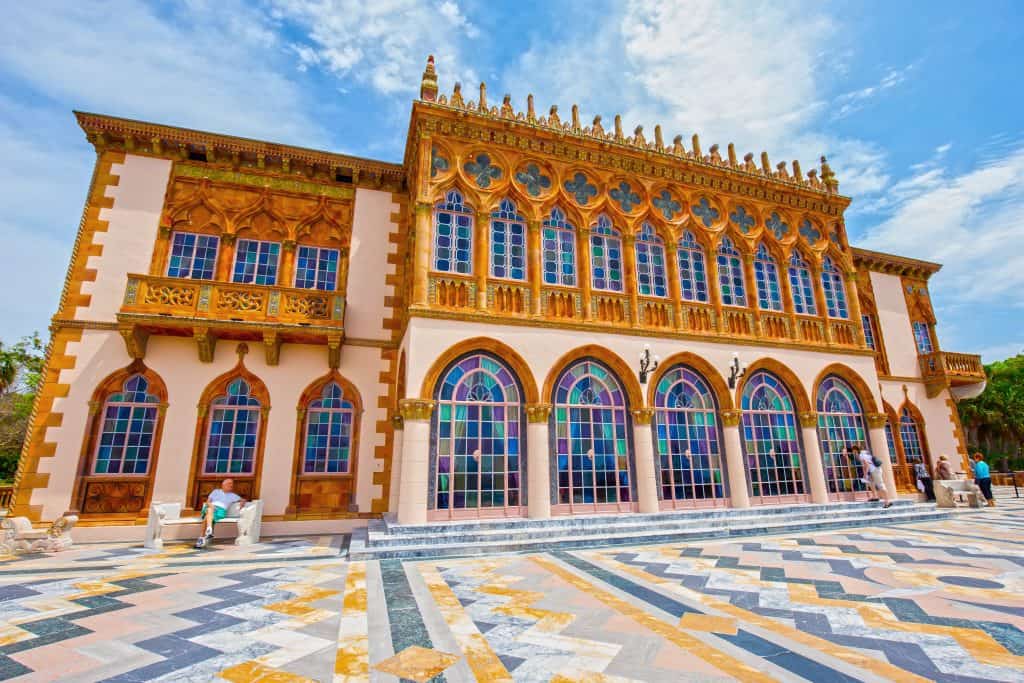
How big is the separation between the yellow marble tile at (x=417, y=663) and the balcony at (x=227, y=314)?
8717mm

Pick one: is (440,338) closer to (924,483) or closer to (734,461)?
(734,461)

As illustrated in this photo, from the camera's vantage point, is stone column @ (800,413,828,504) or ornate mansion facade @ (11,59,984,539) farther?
stone column @ (800,413,828,504)

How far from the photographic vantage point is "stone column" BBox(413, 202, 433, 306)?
1086 cm

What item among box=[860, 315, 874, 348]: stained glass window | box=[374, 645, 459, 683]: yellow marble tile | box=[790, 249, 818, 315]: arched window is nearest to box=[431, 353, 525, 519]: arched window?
box=[374, 645, 459, 683]: yellow marble tile

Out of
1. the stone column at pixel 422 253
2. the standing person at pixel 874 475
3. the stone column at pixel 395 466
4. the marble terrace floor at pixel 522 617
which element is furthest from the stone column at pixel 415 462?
the standing person at pixel 874 475

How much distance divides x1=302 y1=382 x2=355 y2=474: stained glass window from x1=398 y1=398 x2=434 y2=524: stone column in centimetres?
247

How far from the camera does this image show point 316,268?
1273cm

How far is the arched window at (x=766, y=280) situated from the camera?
14.3 m

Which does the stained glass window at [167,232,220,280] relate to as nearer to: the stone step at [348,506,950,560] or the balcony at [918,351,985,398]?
the stone step at [348,506,950,560]

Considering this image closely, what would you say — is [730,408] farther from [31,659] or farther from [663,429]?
[31,659]

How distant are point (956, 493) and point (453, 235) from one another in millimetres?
17580

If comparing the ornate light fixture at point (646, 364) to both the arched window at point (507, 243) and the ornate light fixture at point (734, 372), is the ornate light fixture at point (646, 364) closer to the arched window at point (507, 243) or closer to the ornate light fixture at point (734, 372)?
the ornate light fixture at point (734, 372)

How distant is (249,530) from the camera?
9.72 m

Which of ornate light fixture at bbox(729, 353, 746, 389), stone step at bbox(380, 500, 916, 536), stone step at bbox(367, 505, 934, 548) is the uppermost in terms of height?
ornate light fixture at bbox(729, 353, 746, 389)
